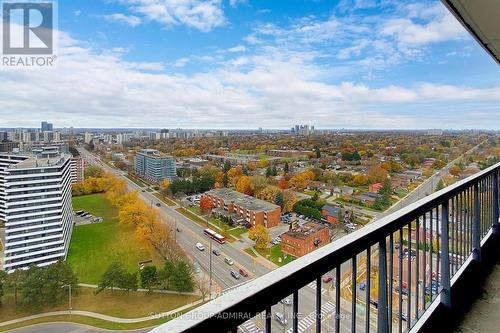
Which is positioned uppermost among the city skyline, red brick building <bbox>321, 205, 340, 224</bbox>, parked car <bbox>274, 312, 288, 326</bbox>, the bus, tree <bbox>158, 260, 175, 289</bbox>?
the city skyline

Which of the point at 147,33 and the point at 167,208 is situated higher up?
the point at 147,33

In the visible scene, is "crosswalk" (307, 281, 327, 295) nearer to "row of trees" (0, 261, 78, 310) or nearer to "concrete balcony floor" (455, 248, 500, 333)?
"concrete balcony floor" (455, 248, 500, 333)

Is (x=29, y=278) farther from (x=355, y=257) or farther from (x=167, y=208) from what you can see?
(x=355, y=257)

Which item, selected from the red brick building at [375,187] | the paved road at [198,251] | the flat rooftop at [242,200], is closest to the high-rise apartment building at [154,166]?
the paved road at [198,251]

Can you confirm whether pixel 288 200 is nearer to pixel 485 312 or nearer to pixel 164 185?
pixel 164 185

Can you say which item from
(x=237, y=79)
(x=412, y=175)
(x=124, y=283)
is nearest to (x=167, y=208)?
(x=124, y=283)

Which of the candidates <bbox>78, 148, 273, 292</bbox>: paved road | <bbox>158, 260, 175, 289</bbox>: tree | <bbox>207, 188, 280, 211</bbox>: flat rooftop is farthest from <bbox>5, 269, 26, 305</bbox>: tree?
<bbox>207, 188, 280, 211</bbox>: flat rooftop
